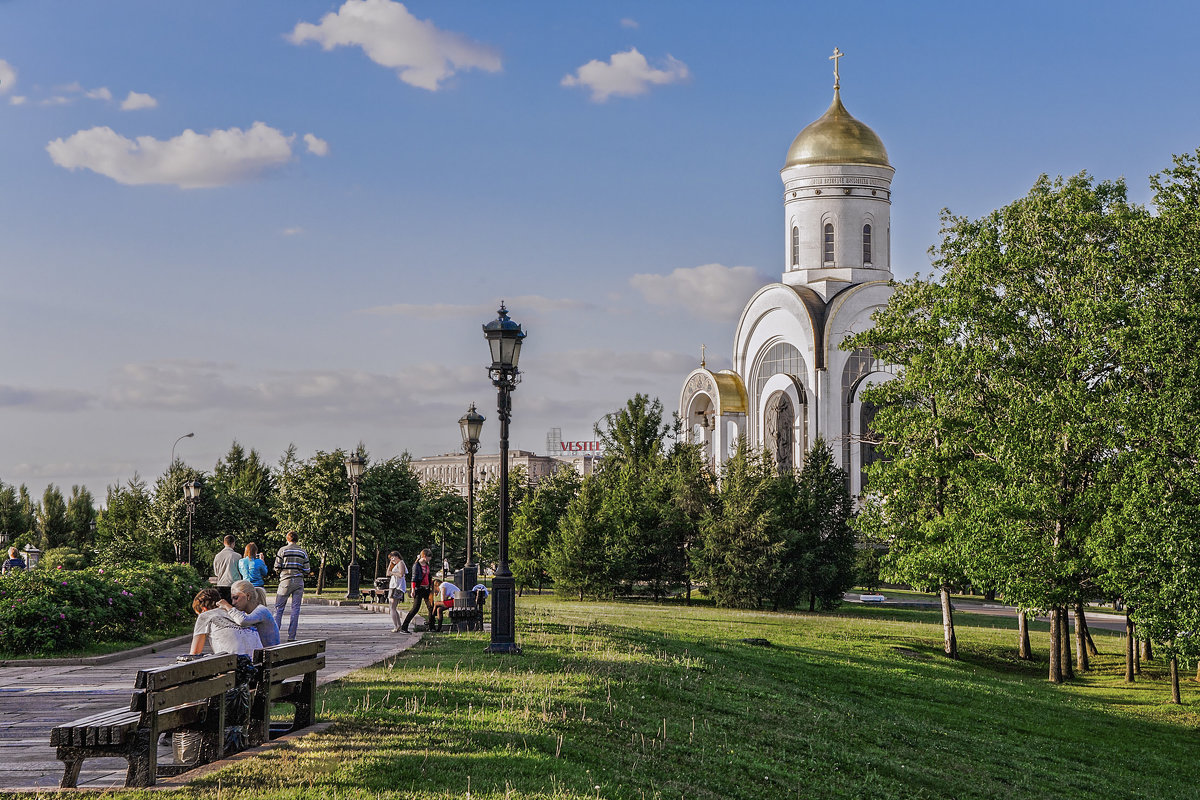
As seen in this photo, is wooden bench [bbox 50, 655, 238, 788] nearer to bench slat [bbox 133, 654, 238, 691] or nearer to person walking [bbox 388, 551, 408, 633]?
bench slat [bbox 133, 654, 238, 691]

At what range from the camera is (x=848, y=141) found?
60.0 metres

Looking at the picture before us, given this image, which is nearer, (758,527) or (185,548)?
(758,527)

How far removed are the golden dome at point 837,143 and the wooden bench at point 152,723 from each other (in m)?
55.1

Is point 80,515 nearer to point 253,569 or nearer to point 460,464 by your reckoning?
point 253,569

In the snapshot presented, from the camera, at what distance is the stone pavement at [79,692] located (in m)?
8.55

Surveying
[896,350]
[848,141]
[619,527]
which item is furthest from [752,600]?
[848,141]

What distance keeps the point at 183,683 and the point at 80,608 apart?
1034 centimetres

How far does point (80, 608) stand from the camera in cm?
1709

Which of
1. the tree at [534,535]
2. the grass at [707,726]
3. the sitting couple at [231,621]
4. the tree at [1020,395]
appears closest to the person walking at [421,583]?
the grass at [707,726]

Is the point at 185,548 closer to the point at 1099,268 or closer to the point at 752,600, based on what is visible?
the point at 752,600

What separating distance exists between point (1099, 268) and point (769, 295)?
36803 mm

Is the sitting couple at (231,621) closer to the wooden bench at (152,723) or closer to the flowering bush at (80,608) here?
the wooden bench at (152,723)

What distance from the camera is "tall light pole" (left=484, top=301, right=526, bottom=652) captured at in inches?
610

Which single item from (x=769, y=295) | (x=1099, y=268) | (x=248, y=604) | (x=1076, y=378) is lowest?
(x=248, y=604)
